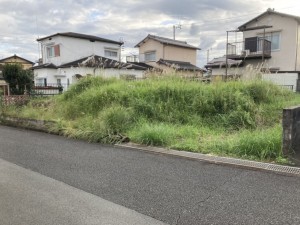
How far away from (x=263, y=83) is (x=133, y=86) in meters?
3.99

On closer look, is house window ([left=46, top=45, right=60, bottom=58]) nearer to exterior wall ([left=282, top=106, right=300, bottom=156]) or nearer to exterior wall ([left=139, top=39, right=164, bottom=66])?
exterior wall ([left=139, top=39, right=164, bottom=66])

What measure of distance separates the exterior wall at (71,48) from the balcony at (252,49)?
1384 centimetres

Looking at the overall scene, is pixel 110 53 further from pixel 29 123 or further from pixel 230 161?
pixel 230 161

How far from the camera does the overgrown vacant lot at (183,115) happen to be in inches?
211

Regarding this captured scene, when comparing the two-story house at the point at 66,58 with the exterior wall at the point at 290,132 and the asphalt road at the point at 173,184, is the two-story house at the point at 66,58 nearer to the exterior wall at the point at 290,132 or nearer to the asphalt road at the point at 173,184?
the asphalt road at the point at 173,184

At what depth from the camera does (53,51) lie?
90.7ft

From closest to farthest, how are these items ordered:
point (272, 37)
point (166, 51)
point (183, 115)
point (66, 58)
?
1. point (183, 115)
2. point (272, 37)
3. point (66, 58)
4. point (166, 51)

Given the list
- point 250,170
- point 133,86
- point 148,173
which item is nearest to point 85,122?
point 133,86

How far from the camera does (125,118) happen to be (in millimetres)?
7160

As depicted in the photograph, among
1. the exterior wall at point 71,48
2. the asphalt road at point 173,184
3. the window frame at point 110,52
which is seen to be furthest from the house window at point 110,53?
the asphalt road at point 173,184

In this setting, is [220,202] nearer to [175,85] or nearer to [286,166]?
[286,166]

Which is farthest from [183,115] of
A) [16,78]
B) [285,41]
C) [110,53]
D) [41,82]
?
[110,53]

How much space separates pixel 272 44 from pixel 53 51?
20.5m

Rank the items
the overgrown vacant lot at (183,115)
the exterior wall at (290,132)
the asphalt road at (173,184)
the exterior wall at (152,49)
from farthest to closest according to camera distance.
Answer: the exterior wall at (152,49), the overgrown vacant lot at (183,115), the exterior wall at (290,132), the asphalt road at (173,184)
